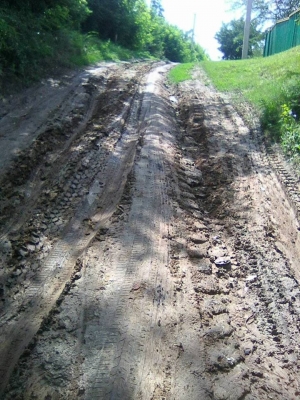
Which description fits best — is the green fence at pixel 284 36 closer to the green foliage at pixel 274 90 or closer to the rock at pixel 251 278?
the green foliage at pixel 274 90

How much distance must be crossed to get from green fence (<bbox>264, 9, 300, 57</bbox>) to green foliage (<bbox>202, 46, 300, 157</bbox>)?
20.6ft

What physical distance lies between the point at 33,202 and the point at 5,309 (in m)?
1.95

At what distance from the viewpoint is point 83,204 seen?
5422mm

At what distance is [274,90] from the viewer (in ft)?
32.1

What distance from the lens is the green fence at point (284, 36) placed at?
19.9m

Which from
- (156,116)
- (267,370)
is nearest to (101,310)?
(267,370)

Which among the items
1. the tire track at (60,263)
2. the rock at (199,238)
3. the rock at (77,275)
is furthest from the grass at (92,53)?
the rock at (77,275)

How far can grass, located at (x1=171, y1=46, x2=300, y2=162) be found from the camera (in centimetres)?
778

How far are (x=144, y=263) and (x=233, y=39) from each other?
42.5 meters

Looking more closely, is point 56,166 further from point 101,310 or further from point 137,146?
point 101,310

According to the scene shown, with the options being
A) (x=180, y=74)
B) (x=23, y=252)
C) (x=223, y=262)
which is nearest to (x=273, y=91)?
(x=180, y=74)

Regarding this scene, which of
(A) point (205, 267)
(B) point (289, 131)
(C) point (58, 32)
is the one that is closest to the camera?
(A) point (205, 267)

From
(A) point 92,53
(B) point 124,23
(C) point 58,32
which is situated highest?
(B) point 124,23

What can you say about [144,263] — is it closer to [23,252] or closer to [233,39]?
[23,252]
